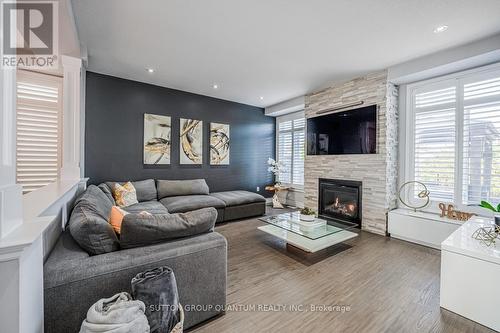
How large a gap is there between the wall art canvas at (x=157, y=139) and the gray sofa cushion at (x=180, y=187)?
0.52 meters

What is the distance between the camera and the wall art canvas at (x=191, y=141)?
4.82m

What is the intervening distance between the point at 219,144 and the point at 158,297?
169 inches

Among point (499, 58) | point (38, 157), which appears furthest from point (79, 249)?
point (499, 58)

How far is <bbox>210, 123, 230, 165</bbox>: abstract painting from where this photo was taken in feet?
17.1

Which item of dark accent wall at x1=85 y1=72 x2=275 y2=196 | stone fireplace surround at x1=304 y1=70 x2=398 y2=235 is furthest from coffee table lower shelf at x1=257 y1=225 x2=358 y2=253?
dark accent wall at x1=85 y1=72 x2=275 y2=196

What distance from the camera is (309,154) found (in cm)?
498

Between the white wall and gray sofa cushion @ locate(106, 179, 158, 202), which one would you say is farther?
gray sofa cushion @ locate(106, 179, 158, 202)

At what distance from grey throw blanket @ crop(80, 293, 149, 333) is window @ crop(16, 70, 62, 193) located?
370cm

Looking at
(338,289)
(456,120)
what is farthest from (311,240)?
(456,120)

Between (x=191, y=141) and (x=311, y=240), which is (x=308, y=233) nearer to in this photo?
(x=311, y=240)

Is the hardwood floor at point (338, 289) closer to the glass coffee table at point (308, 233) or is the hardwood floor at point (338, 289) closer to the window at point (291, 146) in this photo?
the glass coffee table at point (308, 233)

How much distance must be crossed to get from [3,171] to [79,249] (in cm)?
83

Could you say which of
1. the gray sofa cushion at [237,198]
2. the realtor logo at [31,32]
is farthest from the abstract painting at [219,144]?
the realtor logo at [31,32]

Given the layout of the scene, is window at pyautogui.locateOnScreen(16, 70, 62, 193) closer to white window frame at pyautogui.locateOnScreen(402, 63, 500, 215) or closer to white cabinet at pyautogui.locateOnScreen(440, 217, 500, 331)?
white cabinet at pyautogui.locateOnScreen(440, 217, 500, 331)
